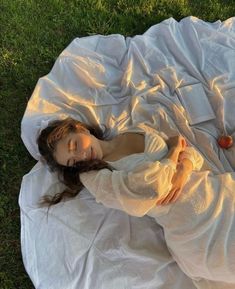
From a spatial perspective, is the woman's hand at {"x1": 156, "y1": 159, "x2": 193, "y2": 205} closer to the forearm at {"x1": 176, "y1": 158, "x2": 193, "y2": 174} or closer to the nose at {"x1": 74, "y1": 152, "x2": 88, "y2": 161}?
the forearm at {"x1": 176, "y1": 158, "x2": 193, "y2": 174}

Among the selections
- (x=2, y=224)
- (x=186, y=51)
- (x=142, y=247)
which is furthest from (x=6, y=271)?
(x=186, y=51)

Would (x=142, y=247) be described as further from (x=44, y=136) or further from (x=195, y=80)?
(x=195, y=80)

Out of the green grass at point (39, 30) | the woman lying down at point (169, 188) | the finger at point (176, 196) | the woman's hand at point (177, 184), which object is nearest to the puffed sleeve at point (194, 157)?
the woman lying down at point (169, 188)

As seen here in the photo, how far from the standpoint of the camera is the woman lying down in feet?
7.79

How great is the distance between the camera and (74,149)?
2559mm

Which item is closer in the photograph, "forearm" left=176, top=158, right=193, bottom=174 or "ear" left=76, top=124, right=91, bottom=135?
"forearm" left=176, top=158, right=193, bottom=174

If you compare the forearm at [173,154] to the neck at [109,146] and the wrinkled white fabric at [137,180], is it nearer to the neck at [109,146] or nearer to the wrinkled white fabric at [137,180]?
the wrinkled white fabric at [137,180]

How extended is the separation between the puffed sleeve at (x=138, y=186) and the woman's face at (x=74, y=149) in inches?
6.7

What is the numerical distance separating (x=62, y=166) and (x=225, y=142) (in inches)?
38.7

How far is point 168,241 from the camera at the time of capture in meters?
2.56

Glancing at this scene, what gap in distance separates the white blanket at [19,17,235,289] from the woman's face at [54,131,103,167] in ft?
1.08

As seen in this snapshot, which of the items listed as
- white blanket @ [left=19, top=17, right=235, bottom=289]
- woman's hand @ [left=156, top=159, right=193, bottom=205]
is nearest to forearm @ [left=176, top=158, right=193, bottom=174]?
woman's hand @ [left=156, top=159, right=193, bottom=205]

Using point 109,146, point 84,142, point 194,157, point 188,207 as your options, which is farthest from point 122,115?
point 188,207

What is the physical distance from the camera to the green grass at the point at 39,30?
3.04m
